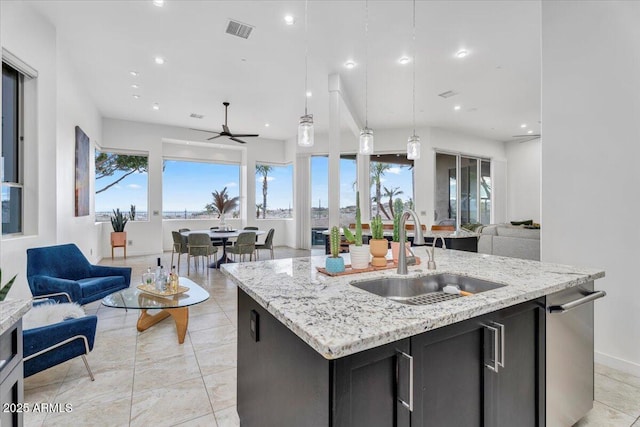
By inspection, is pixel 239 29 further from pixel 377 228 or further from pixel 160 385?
pixel 160 385

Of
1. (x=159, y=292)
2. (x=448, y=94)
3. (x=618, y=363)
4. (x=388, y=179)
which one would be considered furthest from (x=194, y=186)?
(x=618, y=363)

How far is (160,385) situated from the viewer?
2.11 m

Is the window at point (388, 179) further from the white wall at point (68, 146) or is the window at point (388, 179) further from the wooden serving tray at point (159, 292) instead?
the white wall at point (68, 146)

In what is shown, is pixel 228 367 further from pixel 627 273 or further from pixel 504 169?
pixel 504 169

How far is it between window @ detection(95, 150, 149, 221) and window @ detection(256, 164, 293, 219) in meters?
2.95

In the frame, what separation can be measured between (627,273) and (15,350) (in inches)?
136

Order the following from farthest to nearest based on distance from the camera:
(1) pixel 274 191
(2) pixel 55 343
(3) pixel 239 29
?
(1) pixel 274 191 < (3) pixel 239 29 < (2) pixel 55 343

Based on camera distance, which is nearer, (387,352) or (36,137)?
(387,352)

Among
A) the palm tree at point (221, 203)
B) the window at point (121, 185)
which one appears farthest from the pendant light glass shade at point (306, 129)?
the window at point (121, 185)

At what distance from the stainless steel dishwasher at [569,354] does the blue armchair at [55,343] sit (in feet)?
8.77

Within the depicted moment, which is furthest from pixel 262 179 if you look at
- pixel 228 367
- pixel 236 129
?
pixel 228 367

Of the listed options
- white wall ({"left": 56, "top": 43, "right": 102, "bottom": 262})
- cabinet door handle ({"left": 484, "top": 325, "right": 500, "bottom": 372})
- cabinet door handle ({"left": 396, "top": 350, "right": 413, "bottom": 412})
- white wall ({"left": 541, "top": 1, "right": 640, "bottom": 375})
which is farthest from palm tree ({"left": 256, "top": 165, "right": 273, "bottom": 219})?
cabinet door handle ({"left": 396, "top": 350, "right": 413, "bottom": 412})

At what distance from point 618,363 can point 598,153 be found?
5.12 feet

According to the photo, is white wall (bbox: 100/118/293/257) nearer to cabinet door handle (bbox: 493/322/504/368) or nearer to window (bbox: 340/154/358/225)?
window (bbox: 340/154/358/225)
